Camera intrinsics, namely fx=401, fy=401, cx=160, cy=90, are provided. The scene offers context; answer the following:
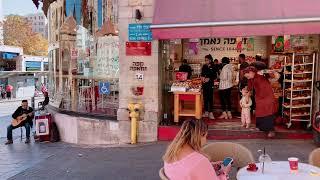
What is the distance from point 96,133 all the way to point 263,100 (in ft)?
14.2

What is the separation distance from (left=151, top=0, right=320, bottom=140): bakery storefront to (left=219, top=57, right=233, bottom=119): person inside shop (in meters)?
0.37

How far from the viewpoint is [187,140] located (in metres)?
3.84

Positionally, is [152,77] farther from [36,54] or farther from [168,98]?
[36,54]

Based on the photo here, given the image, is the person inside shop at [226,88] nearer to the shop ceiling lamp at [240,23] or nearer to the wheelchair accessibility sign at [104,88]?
the wheelchair accessibility sign at [104,88]

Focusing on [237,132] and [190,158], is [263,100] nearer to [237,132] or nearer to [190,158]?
[237,132]

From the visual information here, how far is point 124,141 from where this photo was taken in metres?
9.84

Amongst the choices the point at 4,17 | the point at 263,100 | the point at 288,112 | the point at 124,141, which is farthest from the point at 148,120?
the point at 4,17

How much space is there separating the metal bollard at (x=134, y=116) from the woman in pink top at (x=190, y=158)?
5.62 meters

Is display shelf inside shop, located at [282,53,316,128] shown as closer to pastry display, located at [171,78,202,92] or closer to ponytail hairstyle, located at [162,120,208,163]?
pastry display, located at [171,78,202,92]

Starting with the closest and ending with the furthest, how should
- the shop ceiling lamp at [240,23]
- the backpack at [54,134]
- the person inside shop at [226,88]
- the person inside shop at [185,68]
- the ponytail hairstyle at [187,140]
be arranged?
the ponytail hairstyle at [187,140], the shop ceiling lamp at [240,23], the person inside shop at [226,88], the person inside shop at [185,68], the backpack at [54,134]

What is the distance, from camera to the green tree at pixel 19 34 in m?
54.2

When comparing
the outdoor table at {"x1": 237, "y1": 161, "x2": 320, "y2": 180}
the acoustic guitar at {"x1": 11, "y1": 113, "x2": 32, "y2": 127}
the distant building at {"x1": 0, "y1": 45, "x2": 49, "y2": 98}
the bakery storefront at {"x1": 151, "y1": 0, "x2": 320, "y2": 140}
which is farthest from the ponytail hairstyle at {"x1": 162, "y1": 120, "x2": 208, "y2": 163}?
the distant building at {"x1": 0, "y1": 45, "x2": 49, "y2": 98}

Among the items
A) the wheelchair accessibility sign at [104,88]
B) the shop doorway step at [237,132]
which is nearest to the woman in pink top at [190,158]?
the shop doorway step at [237,132]

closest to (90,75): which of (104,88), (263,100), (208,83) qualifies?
(104,88)
